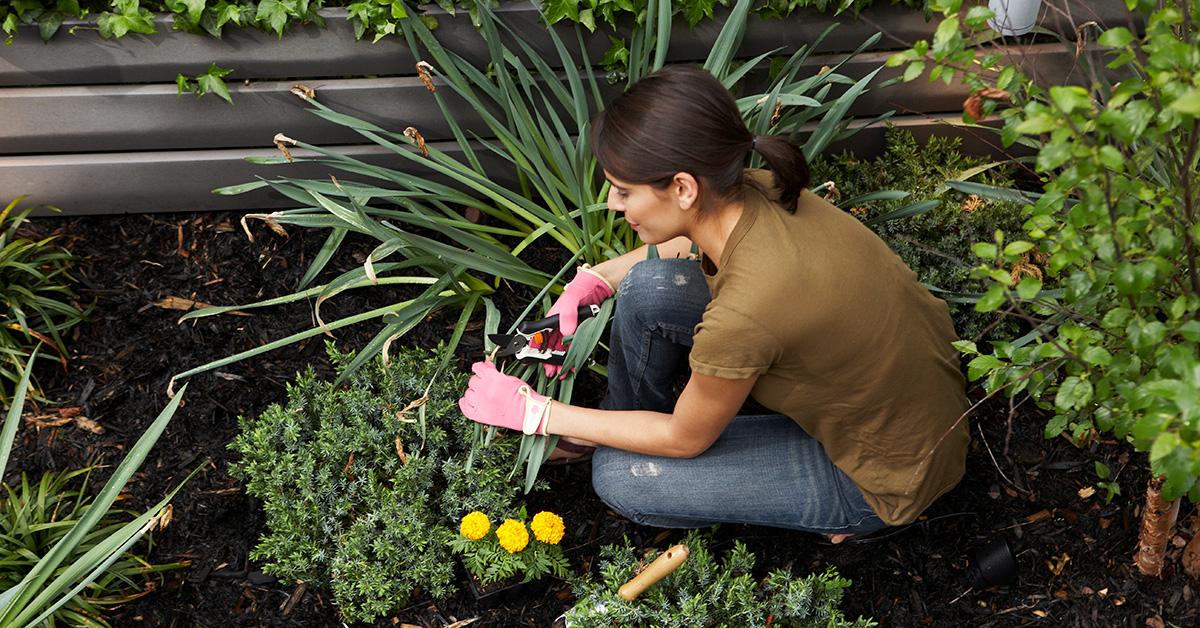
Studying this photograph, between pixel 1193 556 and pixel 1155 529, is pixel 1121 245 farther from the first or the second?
pixel 1193 556

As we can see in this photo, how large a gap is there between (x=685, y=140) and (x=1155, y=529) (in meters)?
1.19

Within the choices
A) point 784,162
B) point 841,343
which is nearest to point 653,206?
point 784,162

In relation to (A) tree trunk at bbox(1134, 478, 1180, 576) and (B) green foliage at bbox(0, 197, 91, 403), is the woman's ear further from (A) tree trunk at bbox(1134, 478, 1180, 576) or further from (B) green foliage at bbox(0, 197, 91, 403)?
(B) green foliage at bbox(0, 197, 91, 403)

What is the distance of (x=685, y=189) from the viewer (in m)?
1.55

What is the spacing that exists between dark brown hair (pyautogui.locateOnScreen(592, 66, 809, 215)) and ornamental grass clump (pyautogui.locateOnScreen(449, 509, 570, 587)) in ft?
2.28

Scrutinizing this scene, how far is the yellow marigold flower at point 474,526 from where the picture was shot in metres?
1.81

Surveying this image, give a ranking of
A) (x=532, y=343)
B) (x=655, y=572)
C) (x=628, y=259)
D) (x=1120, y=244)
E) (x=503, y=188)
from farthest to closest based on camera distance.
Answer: (x=503, y=188)
(x=628, y=259)
(x=532, y=343)
(x=655, y=572)
(x=1120, y=244)

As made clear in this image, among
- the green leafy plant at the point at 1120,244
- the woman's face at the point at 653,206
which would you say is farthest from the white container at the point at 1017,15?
the woman's face at the point at 653,206

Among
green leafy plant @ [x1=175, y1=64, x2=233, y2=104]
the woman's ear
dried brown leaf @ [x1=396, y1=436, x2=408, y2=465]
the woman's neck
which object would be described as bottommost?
dried brown leaf @ [x1=396, y1=436, x2=408, y2=465]

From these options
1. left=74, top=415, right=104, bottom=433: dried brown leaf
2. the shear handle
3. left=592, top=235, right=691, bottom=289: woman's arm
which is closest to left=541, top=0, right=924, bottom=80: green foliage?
left=592, top=235, right=691, bottom=289: woman's arm

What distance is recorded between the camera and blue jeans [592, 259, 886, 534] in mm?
1887

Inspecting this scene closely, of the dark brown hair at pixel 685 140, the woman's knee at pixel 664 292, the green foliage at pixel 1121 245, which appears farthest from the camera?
the woman's knee at pixel 664 292

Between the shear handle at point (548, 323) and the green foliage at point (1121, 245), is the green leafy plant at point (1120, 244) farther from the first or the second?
the shear handle at point (548, 323)

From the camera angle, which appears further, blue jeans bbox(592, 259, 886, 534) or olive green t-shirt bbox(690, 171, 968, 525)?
blue jeans bbox(592, 259, 886, 534)
